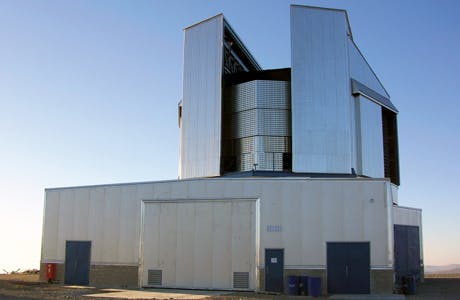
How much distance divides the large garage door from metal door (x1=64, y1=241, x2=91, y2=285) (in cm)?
392

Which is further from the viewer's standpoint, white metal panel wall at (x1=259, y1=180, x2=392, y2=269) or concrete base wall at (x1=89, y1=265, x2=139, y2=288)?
concrete base wall at (x1=89, y1=265, x2=139, y2=288)

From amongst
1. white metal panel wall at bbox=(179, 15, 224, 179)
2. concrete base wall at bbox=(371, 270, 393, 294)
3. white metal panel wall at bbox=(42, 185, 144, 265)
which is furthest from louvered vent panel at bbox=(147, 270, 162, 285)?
concrete base wall at bbox=(371, 270, 393, 294)

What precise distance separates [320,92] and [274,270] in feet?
45.6

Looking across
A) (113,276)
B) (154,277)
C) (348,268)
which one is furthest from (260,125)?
(113,276)

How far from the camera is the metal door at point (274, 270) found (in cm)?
2589

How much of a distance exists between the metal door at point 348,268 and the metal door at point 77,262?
13.6 m

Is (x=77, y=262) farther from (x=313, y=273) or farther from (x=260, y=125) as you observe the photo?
(x=260, y=125)

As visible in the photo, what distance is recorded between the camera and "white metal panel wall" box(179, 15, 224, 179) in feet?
119

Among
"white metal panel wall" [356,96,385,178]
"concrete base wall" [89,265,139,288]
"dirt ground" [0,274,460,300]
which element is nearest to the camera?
"dirt ground" [0,274,460,300]

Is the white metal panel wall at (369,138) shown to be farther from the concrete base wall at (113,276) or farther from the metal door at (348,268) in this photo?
the concrete base wall at (113,276)

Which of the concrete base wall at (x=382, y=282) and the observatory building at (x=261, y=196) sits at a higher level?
the observatory building at (x=261, y=196)

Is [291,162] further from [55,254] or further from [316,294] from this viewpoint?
[55,254]

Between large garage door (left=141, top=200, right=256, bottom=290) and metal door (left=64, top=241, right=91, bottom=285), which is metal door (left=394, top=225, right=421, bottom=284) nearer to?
large garage door (left=141, top=200, right=256, bottom=290)

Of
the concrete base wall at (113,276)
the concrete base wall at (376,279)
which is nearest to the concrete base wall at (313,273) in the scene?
the concrete base wall at (376,279)
